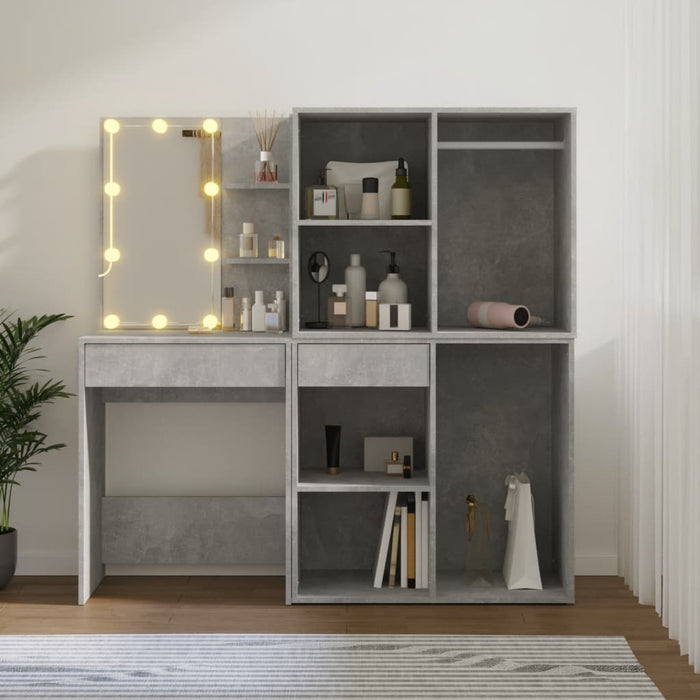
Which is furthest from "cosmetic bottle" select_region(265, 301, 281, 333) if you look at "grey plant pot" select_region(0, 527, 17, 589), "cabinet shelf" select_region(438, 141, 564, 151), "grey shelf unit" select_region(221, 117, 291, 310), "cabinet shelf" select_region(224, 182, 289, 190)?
"grey plant pot" select_region(0, 527, 17, 589)

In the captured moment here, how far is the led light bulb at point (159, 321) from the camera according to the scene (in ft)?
12.3

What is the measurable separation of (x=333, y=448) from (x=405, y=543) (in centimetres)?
45

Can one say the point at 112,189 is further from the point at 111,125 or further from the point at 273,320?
the point at 273,320

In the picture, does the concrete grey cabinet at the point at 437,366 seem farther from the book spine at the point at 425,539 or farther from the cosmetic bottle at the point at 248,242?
the book spine at the point at 425,539

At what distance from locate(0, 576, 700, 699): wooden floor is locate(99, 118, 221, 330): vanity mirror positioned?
105 cm

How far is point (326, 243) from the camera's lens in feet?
12.3

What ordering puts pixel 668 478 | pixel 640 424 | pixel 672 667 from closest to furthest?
pixel 672 667
pixel 668 478
pixel 640 424

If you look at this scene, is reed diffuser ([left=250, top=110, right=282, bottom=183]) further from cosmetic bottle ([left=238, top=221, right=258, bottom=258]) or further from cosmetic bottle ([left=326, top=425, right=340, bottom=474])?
cosmetic bottle ([left=326, top=425, right=340, bottom=474])

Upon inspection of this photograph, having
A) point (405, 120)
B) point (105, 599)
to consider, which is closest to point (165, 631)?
point (105, 599)

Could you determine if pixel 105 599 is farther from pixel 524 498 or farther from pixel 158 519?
pixel 524 498

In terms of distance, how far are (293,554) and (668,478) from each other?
1.35 m

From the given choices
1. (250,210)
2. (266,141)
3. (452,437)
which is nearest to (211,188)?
(250,210)

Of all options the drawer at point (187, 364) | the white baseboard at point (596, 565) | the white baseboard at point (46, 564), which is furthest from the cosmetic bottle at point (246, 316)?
→ the white baseboard at point (596, 565)

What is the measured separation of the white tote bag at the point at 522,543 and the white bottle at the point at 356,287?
0.89 m
